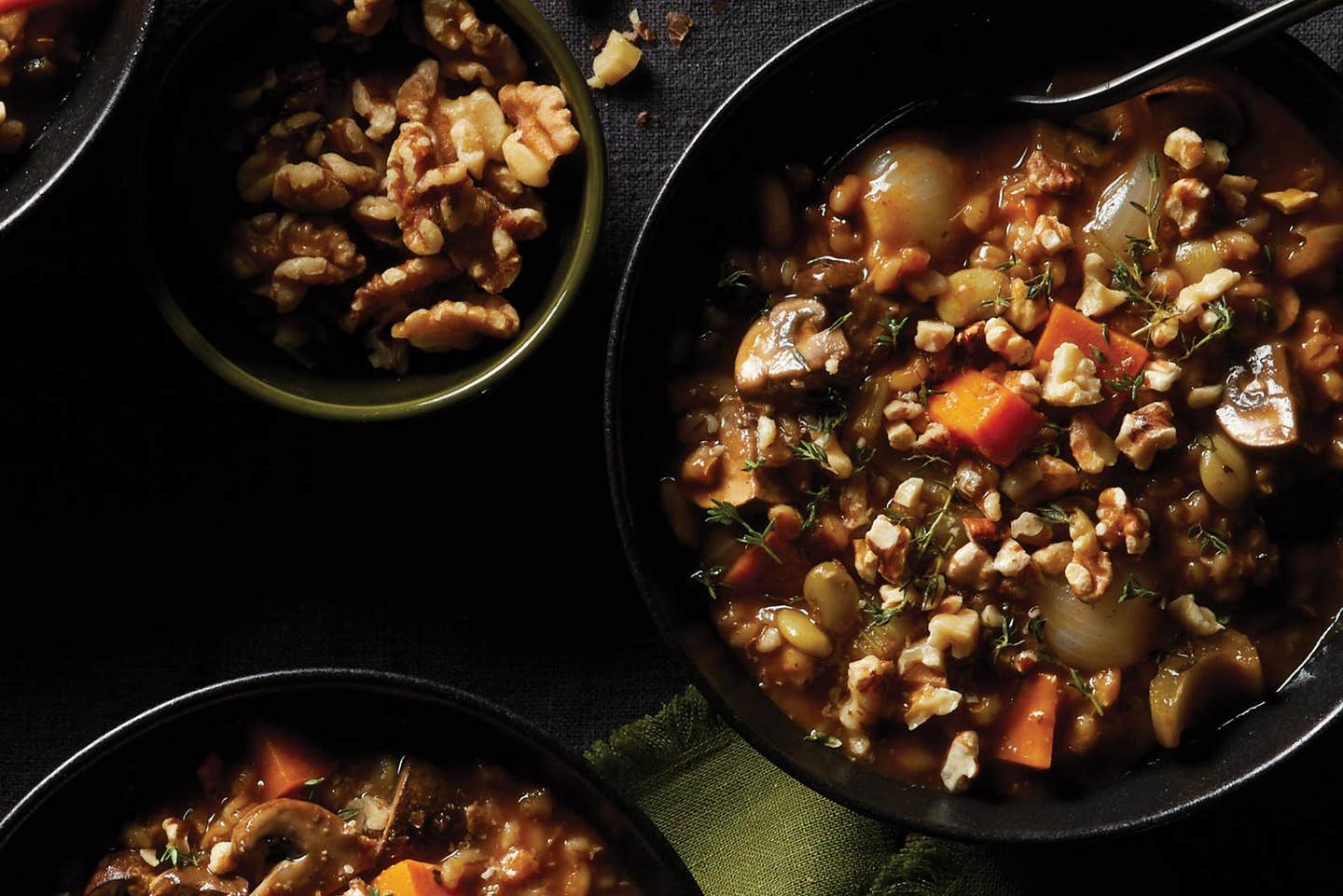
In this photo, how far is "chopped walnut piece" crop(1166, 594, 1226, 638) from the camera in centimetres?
295

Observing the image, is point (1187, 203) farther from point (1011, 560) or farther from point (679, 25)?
point (679, 25)

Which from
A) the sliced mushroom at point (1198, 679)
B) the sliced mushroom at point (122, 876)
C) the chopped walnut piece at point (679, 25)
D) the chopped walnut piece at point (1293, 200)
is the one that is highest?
the chopped walnut piece at point (679, 25)

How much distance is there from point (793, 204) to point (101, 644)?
6.32 ft

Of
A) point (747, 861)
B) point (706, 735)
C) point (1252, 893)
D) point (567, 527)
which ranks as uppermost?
point (567, 527)

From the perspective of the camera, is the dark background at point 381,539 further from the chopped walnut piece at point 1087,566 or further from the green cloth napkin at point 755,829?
the chopped walnut piece at point 1087,566

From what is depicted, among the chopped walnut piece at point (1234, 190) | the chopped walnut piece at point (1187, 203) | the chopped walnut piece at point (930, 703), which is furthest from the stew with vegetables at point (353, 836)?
the chopped walnut piece at point (1234, 190)

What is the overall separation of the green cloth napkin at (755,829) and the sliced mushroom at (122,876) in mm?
1012

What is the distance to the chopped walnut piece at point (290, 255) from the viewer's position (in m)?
2.97

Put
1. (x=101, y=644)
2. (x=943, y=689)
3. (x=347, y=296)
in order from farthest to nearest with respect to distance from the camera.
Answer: (x=101, y=644) → (x=347, y=296) → (x=943, y=689)

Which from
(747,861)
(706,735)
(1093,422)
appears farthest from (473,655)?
(1093,422)

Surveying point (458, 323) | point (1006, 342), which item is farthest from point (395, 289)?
point (1006, 342)

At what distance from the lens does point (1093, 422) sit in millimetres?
2941

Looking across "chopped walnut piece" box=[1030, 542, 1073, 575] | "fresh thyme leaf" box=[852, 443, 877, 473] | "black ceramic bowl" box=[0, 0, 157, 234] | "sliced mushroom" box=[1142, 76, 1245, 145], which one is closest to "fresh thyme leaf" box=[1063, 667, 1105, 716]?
"chopped walnut piece" box=[1030, 542, 1073, 575]

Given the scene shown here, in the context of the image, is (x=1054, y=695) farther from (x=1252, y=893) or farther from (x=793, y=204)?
(x=793, y=204)
